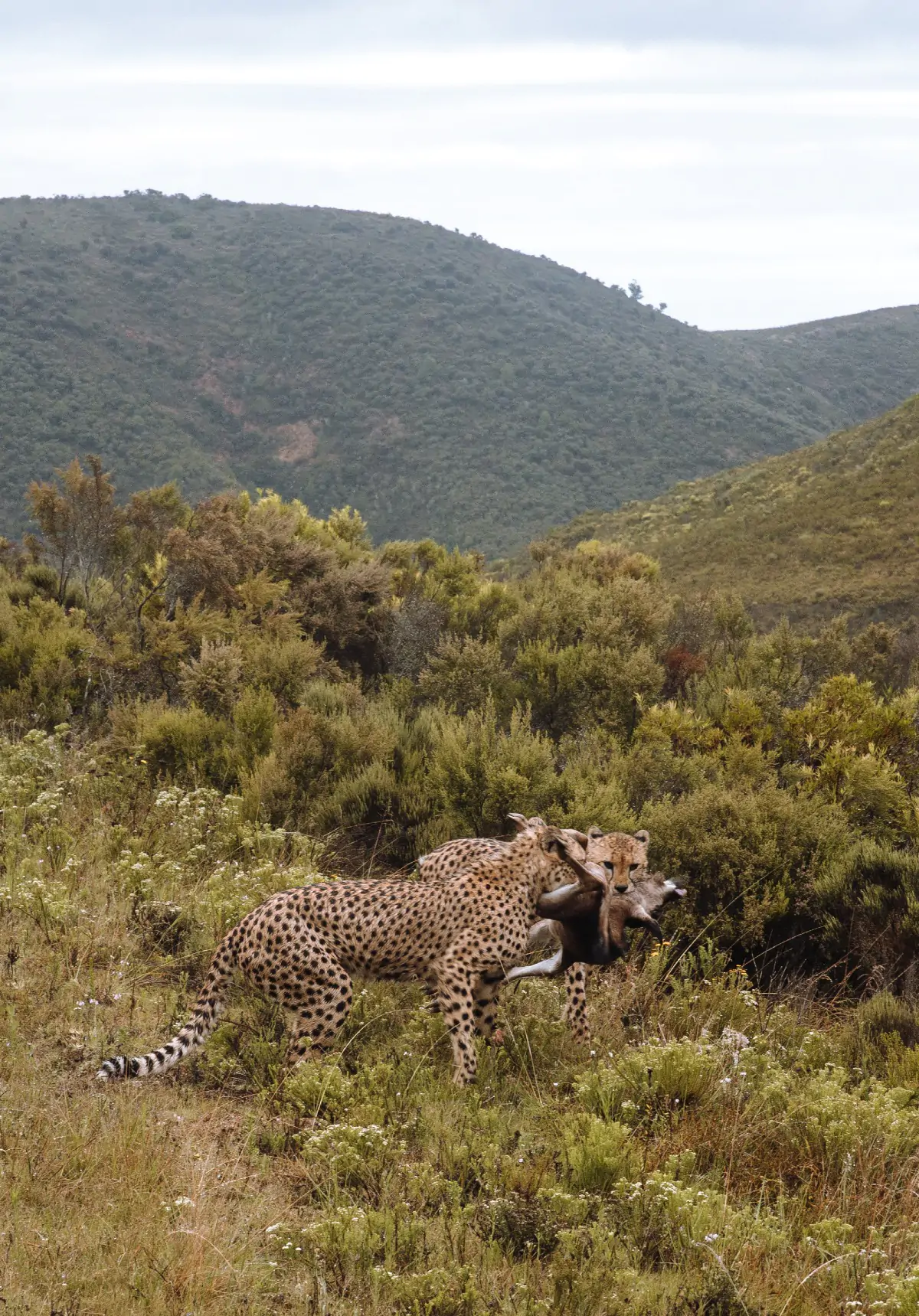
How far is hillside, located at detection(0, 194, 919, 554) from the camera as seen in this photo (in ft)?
196

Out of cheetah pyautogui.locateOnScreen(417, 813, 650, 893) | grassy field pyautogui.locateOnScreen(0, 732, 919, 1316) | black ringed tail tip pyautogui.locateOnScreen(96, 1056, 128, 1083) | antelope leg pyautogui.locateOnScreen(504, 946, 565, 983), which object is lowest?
grassy field pyautogui.locateOnScreen(0, 732, 919, 1316)

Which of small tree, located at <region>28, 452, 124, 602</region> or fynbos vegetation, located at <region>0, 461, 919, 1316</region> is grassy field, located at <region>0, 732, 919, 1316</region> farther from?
small tree, located at <region>28, 452, 124, 602</region>

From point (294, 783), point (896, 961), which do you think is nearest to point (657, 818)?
point (896, 961)

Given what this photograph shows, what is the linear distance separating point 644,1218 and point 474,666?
784cm

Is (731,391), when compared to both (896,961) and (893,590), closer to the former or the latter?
(893,590)

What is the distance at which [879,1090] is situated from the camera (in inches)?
180

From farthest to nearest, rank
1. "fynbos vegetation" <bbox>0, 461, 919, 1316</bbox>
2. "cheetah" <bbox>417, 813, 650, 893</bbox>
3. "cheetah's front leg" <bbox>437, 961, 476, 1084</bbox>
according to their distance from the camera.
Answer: "cheetah" <bbox>417, 813, 650, 893</bbox>, "cheetah's front leg" <bbox>437, 961, 476, 1084</bbox>, "fynbos vegetation" <bbox>0, 461, 919, 1316</bbox>

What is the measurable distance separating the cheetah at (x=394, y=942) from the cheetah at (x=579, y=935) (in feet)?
0.45

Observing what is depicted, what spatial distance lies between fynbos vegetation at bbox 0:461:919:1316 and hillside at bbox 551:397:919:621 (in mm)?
16500

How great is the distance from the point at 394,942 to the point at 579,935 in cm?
87

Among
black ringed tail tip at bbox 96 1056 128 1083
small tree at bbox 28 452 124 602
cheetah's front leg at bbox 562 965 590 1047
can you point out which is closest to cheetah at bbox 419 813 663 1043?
cheetah's front leg at bbox 562 965 590 1047

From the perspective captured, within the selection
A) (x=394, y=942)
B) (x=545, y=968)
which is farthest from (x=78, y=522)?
(x=545, y=968)

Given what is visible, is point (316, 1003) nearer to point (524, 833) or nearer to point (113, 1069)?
point (113, 1069)

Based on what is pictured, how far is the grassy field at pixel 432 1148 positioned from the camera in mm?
3227
